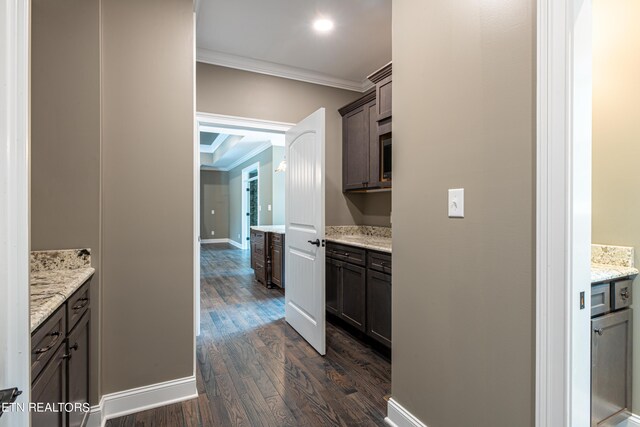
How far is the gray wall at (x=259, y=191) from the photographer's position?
7172 millimetres

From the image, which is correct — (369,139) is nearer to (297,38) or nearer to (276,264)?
(297,38)

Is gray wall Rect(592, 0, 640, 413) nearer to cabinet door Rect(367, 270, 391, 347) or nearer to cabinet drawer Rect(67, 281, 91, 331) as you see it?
cabinet door Rect(367, 270, 391, 347)

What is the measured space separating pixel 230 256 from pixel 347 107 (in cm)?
537

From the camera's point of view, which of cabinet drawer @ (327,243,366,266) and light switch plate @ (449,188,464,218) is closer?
light switch plate @ (449,188,464,218)

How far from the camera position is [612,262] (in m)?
1.79

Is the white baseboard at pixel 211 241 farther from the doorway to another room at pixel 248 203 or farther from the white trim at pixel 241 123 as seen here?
the white trim at pixel 241 123

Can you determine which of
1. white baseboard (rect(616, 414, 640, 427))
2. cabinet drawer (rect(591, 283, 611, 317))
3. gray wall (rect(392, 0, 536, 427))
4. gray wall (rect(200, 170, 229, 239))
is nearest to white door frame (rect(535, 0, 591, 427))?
gray wall (rect(392, 0, 536, 427))

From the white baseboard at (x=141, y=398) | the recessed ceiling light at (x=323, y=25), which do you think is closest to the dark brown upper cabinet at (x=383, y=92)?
the recessed ceiling light at (x=323, y=25)

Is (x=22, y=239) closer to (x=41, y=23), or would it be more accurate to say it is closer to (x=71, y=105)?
(x=71, y=105)

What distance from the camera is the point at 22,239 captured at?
0.69m

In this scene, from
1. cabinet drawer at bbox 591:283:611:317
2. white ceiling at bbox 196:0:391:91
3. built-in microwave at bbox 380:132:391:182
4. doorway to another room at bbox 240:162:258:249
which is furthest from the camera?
doorway to another room at bbox 240:162:258:249

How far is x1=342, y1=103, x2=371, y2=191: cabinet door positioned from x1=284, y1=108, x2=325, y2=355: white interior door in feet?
2.44

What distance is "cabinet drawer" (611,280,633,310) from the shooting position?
162cm

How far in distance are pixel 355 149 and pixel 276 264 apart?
2.10m
